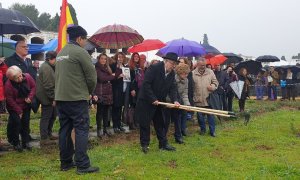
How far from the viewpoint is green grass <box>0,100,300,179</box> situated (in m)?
6.03

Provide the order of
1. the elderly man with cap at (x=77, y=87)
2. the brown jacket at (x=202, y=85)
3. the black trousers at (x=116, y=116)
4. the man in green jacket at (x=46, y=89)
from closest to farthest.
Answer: the elderly man with cap at (x=77, y=87), the man in green jacket at (x=46, y=89), the black trousers at (x=116, y=116), the brown jacket at (x=202, y=85)

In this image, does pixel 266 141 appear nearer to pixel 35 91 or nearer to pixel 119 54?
pixel 119 54

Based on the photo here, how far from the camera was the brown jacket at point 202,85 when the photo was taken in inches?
387

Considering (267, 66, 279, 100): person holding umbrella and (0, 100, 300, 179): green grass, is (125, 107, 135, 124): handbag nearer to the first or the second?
(0, 100, 300, 179): green grass

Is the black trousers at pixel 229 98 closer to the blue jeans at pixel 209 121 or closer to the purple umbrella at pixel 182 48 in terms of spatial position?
the purple umbrella at pixel 182 48

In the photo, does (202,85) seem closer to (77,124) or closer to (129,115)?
(129,115)

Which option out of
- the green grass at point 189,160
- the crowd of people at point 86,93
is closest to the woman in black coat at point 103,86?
the crowd of people at point 86,93

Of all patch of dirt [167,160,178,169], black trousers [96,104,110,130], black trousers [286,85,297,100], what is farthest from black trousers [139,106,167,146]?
black trousers [286,85,297,100]

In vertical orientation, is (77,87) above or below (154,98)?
→ above

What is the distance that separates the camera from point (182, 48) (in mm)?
12008

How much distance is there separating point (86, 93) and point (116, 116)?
3851 mm

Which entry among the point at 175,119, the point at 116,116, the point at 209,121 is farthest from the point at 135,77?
the point at 209,121

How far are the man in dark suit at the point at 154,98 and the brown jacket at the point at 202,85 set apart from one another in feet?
6.76

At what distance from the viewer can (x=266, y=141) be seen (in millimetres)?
9094
